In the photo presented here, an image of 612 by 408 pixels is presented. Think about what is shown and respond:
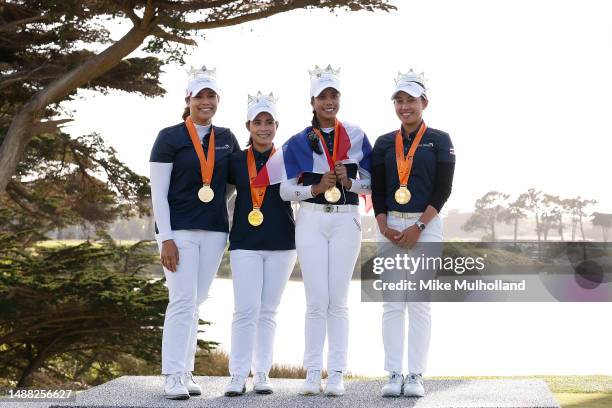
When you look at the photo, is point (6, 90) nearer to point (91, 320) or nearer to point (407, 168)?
point (91, 320)

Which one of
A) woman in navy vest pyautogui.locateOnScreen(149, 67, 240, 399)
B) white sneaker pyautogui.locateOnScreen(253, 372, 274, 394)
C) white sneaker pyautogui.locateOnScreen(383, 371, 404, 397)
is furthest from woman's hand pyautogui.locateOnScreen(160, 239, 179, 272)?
white sneaker pyautogui.locateOnScreen(383, 371, 404, 397)

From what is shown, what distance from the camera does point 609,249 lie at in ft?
83.2

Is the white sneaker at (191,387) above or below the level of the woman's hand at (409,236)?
below

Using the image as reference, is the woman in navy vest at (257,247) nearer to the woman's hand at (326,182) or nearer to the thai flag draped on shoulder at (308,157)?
the thai flag draped on shoulder at (308,157)

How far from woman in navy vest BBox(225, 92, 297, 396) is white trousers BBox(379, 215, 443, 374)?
2.01 ft

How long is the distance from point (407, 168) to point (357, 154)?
308mm

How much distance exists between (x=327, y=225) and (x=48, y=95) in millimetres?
9199

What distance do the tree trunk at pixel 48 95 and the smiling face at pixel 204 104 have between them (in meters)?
8.17

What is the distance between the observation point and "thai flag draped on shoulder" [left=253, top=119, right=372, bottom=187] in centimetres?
522

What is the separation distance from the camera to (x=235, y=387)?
544cm

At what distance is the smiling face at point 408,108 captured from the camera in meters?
5.22

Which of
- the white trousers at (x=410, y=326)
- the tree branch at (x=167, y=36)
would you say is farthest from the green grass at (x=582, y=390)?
the tree branch at (x=167, y=36)

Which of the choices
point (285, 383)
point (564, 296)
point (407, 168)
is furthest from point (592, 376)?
point (564, 296)

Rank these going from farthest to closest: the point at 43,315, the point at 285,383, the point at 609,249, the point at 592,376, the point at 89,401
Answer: the point at 609,249 → the point at 43,315 → the point at 592,376 → the point at 285,383 → the point at 89,401
